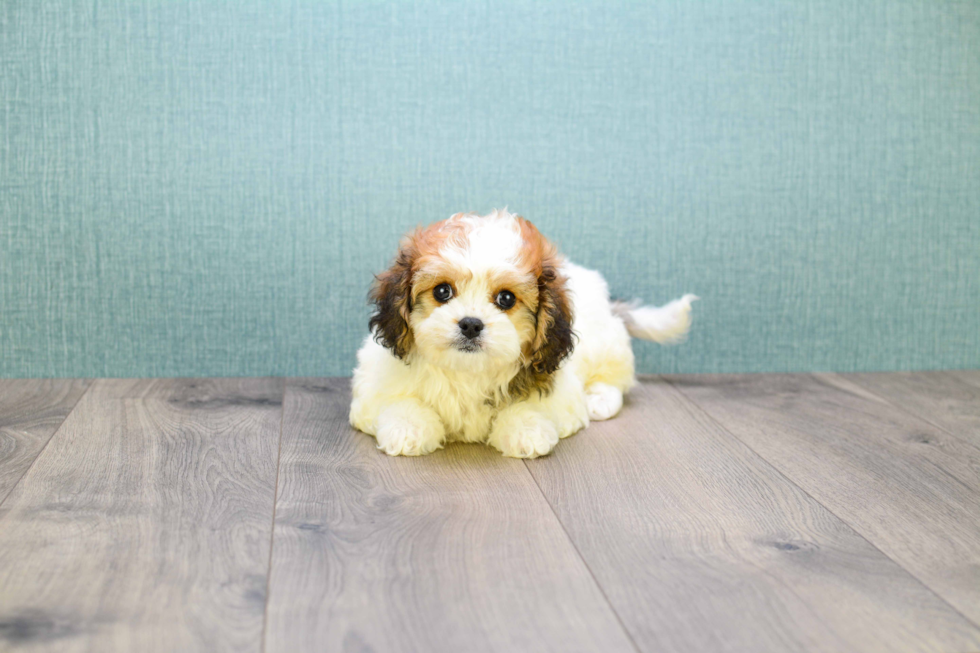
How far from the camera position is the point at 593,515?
5.93ft

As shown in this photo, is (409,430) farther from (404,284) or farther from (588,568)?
(588,568)

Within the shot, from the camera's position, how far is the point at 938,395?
2885 mm

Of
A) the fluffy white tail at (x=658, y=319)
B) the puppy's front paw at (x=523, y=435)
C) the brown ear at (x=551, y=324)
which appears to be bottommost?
the puppy's front paw at (x=523, y=435)

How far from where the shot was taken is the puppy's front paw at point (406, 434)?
214 centimetres

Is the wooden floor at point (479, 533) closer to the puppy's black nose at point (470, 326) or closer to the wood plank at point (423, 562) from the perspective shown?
the wood plank at point (423, 562)

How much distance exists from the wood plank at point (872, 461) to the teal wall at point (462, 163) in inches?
12.2

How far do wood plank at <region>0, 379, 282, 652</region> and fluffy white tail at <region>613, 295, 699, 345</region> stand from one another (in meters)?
1.10

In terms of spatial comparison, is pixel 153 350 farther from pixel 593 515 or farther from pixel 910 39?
pixel 910 39

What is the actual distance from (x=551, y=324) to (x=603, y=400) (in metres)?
0.51

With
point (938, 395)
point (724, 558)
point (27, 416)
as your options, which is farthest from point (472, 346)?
point (938, 395)

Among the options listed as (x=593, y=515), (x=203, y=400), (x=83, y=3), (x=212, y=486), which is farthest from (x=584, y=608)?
(x=83, y=3)

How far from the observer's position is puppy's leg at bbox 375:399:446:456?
2.14 meters

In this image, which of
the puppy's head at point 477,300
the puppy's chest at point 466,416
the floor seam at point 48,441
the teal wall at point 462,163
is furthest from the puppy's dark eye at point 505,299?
the floor seam at point 48,441

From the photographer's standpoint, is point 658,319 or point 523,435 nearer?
point 523,435
